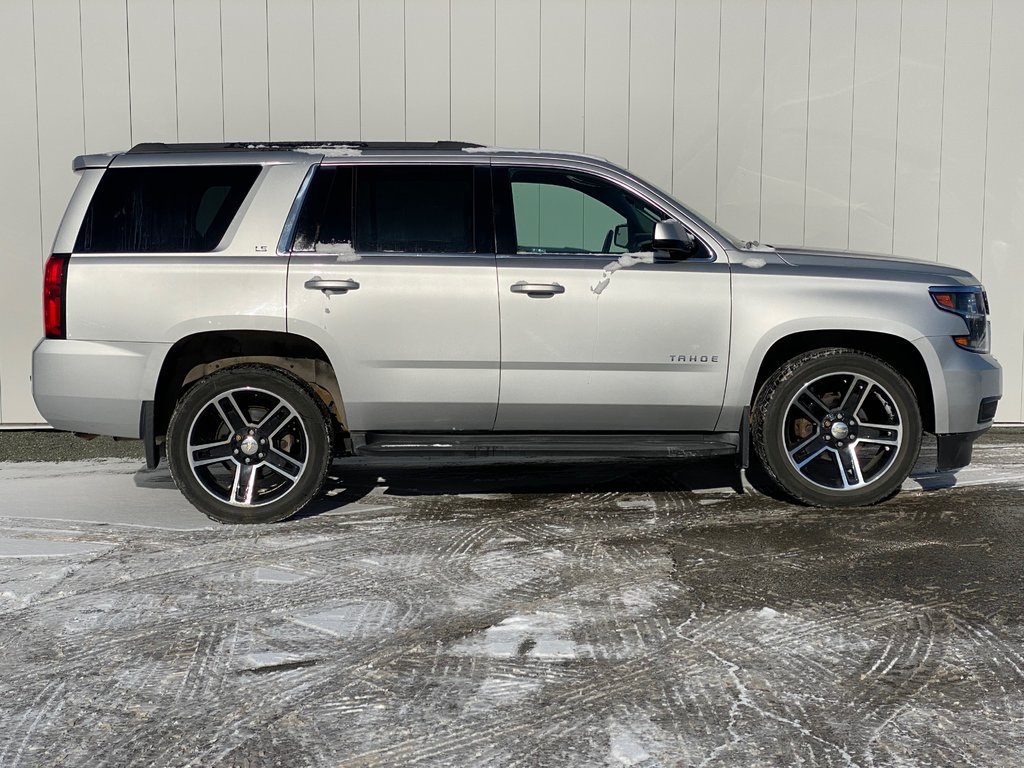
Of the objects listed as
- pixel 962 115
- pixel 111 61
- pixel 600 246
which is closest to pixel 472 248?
pixel 600 246

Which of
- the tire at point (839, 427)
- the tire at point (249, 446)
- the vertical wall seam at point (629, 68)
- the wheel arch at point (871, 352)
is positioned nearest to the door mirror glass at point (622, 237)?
the wheel arch at point (871, 352)

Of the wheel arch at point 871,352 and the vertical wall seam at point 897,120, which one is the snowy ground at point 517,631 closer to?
the wheel arch at point 871,352

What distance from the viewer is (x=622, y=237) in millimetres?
6086

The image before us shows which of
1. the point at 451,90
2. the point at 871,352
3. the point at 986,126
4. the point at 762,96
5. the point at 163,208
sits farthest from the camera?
the point at 986,126

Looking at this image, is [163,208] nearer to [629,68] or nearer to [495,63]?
[495,63]

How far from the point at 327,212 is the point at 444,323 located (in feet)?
2.83

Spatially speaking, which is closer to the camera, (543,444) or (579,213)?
(543,444)

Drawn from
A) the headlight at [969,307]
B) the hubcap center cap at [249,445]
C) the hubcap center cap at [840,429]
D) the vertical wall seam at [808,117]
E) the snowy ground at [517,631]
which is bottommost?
Answer: the snowy ground at [517,631]

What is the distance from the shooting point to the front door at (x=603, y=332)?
584cm

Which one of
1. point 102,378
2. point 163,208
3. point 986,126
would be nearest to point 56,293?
point 102,378

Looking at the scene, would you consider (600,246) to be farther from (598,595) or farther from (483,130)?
(483,130)

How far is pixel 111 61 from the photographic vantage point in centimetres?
835

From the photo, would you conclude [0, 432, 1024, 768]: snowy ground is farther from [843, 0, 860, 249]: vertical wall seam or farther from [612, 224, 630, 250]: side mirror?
[843, 0, 860, 249]: vertical wall seam

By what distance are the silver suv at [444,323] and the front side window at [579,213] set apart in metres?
0.02
